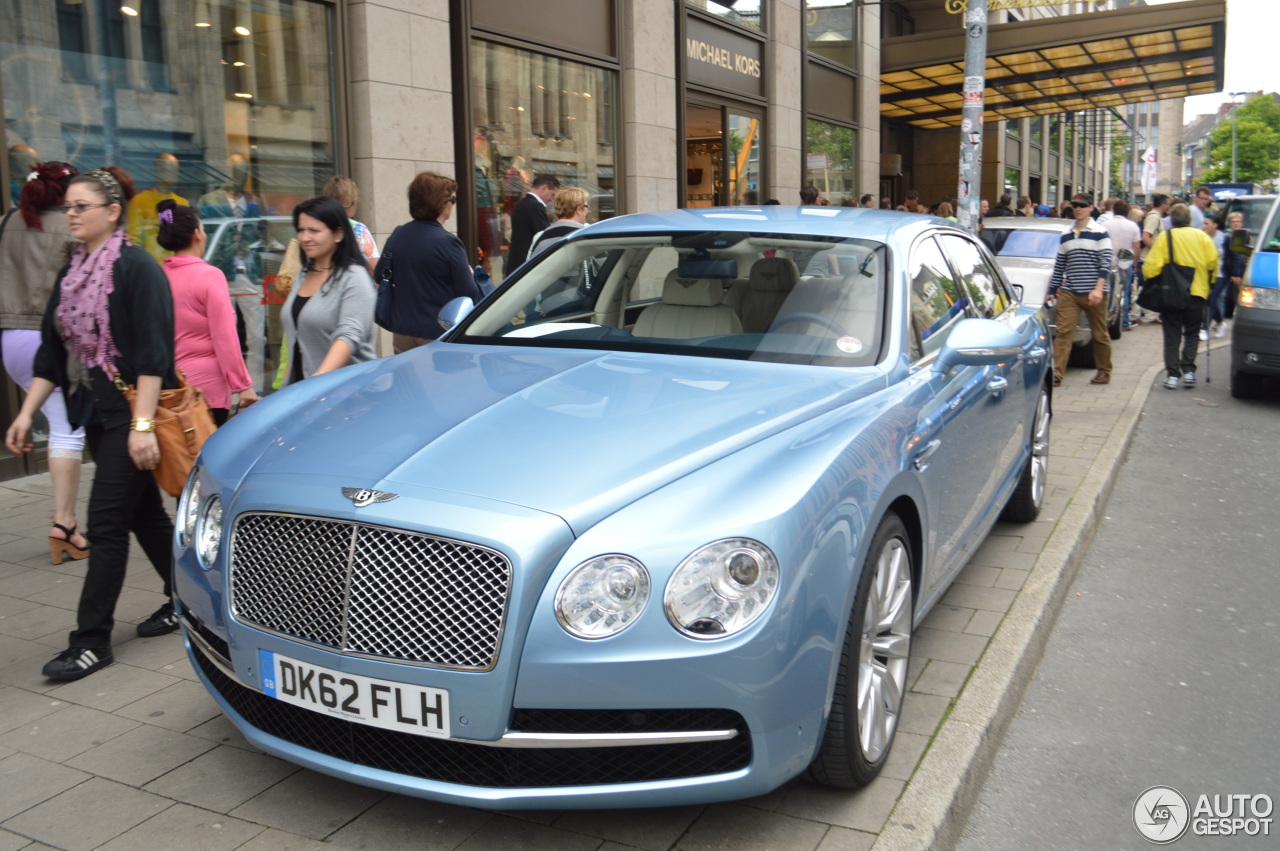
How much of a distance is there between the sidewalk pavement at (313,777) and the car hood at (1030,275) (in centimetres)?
759

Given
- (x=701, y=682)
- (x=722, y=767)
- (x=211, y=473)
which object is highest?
(x=211, y=473)

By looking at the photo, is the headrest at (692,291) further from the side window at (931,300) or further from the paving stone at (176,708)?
the paving stone at (176,708)

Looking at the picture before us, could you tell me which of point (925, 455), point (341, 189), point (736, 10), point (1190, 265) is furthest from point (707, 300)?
point (736, 10)

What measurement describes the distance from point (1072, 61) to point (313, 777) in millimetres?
23715

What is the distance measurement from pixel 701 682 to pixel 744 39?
15002 mm

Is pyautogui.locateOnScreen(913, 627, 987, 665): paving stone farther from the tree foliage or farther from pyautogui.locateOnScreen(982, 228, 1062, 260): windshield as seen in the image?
Result: the tree foliage

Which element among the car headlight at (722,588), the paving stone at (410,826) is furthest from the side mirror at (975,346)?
the paving stone at (410,826)

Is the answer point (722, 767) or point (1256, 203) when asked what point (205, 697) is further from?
point (1256, 203)

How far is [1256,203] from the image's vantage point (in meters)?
21.5

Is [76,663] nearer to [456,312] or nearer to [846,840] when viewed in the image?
[456,312]

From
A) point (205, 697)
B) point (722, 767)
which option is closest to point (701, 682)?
point (722, 767)

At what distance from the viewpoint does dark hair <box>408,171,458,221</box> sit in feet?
20.7

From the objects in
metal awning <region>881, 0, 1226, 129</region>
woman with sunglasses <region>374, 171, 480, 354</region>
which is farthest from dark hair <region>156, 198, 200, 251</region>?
metal awning <region>881, 0, 1226, 129</region>

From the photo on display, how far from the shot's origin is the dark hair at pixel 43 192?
17.4ft
